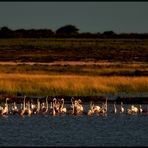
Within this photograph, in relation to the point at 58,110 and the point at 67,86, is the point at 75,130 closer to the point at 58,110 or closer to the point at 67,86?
the point at 58,110

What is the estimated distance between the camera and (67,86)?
140ft

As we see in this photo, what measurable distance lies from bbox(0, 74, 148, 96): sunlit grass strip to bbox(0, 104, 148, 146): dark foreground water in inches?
280

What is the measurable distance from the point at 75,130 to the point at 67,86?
12912 millimetres

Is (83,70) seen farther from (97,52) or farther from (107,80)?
(97,52)

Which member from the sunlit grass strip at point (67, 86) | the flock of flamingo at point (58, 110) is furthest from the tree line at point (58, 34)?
the flock of flamingo at point (58, 110)

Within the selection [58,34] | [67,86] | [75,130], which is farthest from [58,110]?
[58,34]

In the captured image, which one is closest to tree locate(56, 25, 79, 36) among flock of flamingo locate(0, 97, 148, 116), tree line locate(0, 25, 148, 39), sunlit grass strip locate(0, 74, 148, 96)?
tree line locate(0, 25, 148, 39)

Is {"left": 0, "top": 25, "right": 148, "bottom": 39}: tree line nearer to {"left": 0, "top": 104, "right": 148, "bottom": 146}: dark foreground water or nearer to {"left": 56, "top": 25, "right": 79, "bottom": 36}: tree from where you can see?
{"left": 56, "top": 25, "right": 79, "bottom": 36}: tree

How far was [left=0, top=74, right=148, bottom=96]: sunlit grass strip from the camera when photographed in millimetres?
42062

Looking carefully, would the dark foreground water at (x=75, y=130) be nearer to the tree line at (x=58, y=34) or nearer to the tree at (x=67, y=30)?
the tree line at (x=58, y=34)

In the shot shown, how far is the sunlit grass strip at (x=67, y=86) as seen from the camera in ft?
138

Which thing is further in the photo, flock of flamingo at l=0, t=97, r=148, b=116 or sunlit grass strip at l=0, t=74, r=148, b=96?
sunlit grass strip at l=0, t=74, r=148, b=96

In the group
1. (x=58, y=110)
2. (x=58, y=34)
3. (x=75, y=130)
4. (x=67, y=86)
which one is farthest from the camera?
(x=58, y=34)

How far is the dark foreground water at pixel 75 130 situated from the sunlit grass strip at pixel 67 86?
7.12 metres
